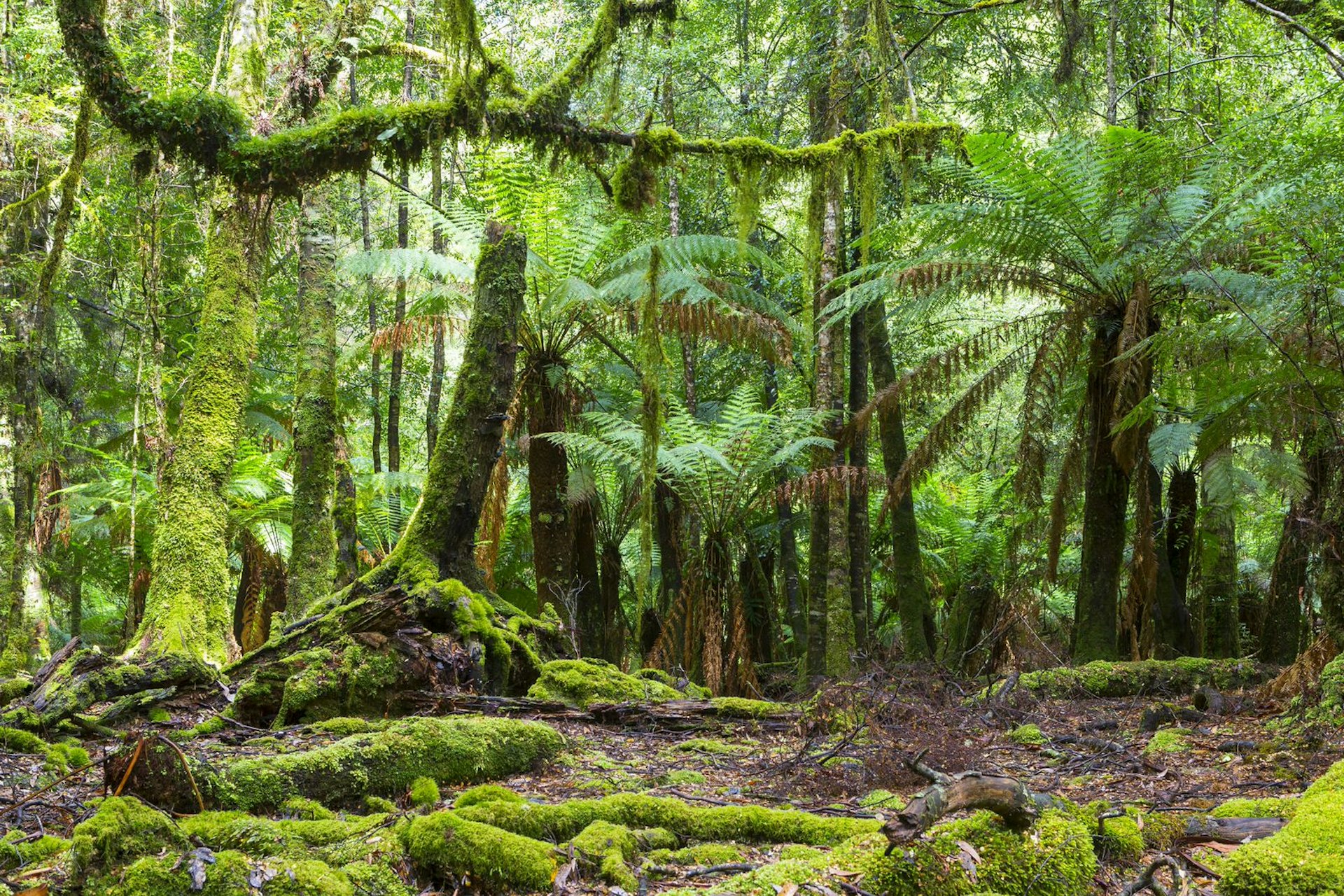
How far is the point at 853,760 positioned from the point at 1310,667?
254 centimetres

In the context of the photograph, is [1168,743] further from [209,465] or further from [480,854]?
[209,465]

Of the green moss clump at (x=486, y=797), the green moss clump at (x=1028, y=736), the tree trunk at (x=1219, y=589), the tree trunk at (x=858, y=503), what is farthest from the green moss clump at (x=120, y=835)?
the tree trunk at (x=1219, y=589)

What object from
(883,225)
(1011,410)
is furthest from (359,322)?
(1011,410)

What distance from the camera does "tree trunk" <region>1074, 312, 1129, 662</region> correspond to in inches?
265

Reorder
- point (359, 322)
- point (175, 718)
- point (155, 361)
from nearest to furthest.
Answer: point (175, 718) → point (155, 361) → point (359, 322)

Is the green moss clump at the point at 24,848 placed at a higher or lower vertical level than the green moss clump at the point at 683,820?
higher

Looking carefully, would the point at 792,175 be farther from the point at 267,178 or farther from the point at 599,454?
the point at 267,178

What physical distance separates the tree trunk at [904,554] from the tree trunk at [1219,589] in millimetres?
2825

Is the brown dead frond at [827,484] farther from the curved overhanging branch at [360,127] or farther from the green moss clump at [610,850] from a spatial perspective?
the green moss clump at [610,850]

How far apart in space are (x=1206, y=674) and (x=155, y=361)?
724cm

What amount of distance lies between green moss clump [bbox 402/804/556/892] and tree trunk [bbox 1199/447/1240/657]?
27.1 ft

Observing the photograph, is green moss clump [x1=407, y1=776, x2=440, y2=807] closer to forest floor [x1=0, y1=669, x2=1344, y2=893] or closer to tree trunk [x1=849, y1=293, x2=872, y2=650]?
forest floor [x1=0, y1=669, x2=1344, y2=893]

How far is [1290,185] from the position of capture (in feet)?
18.2

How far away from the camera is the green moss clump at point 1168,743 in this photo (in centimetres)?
397
